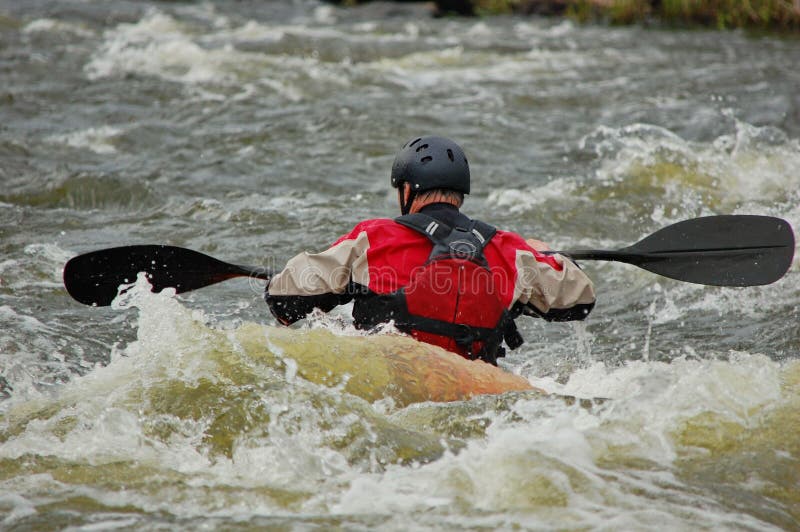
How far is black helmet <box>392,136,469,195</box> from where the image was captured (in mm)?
4230

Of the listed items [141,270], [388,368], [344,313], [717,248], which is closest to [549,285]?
[388,368]

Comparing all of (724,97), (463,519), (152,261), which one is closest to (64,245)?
(152,261)

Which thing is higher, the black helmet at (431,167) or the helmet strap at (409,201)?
the black helmet at (431,167)

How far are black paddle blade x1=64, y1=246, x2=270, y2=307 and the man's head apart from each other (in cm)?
94

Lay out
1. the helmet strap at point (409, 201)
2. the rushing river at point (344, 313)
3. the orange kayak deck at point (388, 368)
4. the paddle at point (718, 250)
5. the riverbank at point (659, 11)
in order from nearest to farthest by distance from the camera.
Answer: the rushing river at point (344, 313), the orange kayak deck at point (388, 368), the helmet strap at point (409, 201), the paddle at point (718, 250), the riverbank at point (659, 11)

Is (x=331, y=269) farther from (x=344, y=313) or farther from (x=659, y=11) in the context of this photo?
(x=659, y=11)

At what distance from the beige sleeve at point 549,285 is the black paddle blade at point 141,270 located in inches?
53.7

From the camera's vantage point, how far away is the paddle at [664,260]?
4.79m

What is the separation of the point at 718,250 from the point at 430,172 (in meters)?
1.69

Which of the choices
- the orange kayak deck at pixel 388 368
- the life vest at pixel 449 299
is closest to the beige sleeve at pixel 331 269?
the life vest at pixel 449 299

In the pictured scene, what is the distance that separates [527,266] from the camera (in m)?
4.16

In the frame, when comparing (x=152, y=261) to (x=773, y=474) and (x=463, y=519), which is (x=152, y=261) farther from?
(x=773, y=474)

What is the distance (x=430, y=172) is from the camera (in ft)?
13.9

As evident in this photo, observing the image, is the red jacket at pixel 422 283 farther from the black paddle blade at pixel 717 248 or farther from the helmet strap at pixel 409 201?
the black paddle blade at pixel 717 248
